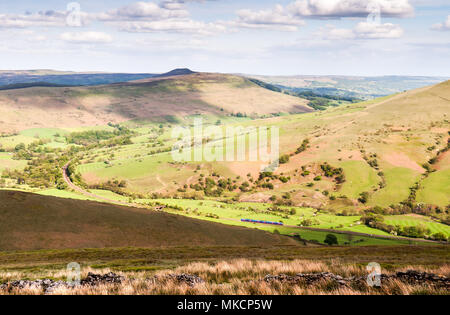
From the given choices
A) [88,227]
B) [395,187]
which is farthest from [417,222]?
[88,227]

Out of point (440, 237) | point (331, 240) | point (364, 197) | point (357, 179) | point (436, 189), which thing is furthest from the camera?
point (357, 179)

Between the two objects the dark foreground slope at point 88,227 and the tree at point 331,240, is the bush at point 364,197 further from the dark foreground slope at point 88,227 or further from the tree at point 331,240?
the dark foreground slope at point 88,227

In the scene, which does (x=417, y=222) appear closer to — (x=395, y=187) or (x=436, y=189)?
(x=436, y=189)

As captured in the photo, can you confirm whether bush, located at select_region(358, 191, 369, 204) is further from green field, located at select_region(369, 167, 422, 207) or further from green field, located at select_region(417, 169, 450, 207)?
green field, located at select_region(417, 169, 450, 207)

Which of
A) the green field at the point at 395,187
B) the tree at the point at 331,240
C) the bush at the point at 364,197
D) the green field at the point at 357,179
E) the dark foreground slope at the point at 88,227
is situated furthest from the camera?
the green field at the point at 357,179

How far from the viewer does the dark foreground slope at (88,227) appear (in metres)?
65.9

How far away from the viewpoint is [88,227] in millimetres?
75750

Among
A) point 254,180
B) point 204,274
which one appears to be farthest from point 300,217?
point 204,274

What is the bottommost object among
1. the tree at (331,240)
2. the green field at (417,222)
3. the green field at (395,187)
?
the green field at (417,222)

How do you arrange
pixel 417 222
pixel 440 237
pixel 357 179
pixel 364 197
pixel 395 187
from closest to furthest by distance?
pixel 440 237
pixel 417 222
pixel 364 197
pixel 395 187
pixel 357 179

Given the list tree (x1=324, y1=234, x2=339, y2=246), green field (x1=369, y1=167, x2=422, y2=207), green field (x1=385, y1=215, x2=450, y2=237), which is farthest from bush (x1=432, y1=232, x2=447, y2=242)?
tree (x1=324, y1=234, x2=339, y2=246)

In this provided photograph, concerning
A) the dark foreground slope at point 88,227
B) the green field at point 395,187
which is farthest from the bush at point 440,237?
the dark foreground slope at point 88,227
